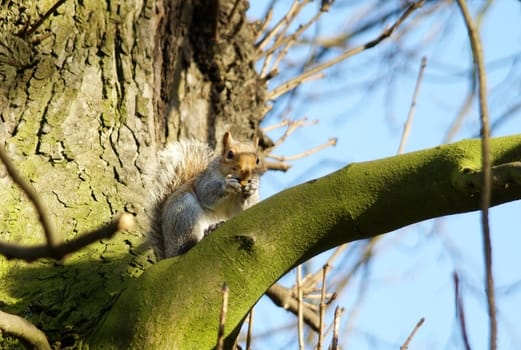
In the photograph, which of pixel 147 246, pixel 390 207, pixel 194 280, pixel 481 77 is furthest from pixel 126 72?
pixel 481 77

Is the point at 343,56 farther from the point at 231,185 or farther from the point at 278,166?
the point at 231,185

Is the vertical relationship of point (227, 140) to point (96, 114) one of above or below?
above

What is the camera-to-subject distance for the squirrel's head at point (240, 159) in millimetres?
2938

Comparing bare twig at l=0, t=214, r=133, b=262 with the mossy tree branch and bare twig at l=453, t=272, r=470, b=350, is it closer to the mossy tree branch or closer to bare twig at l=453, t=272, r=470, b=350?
bare twig at l=453, t=272, r=470, b=350

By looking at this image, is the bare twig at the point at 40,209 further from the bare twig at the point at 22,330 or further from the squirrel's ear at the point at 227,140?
the squirrel's ear at the point at 227,140

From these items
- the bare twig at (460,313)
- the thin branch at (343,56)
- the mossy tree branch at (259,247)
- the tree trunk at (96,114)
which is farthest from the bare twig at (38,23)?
the bare twig at (460,313)

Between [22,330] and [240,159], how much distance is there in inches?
53.0

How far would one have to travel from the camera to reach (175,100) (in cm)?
316

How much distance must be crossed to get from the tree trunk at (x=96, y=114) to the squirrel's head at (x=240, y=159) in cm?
21

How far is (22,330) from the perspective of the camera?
1725 mm

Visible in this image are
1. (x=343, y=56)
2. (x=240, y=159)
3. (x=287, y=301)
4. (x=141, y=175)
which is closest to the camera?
(x=141, y=175)

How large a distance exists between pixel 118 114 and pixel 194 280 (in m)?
1.02

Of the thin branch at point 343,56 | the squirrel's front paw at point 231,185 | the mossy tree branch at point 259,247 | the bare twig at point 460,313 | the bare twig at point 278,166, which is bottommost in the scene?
the bare twig at point 460,313

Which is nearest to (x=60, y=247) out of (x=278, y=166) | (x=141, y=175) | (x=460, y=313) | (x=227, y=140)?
(x=460, y=313)
